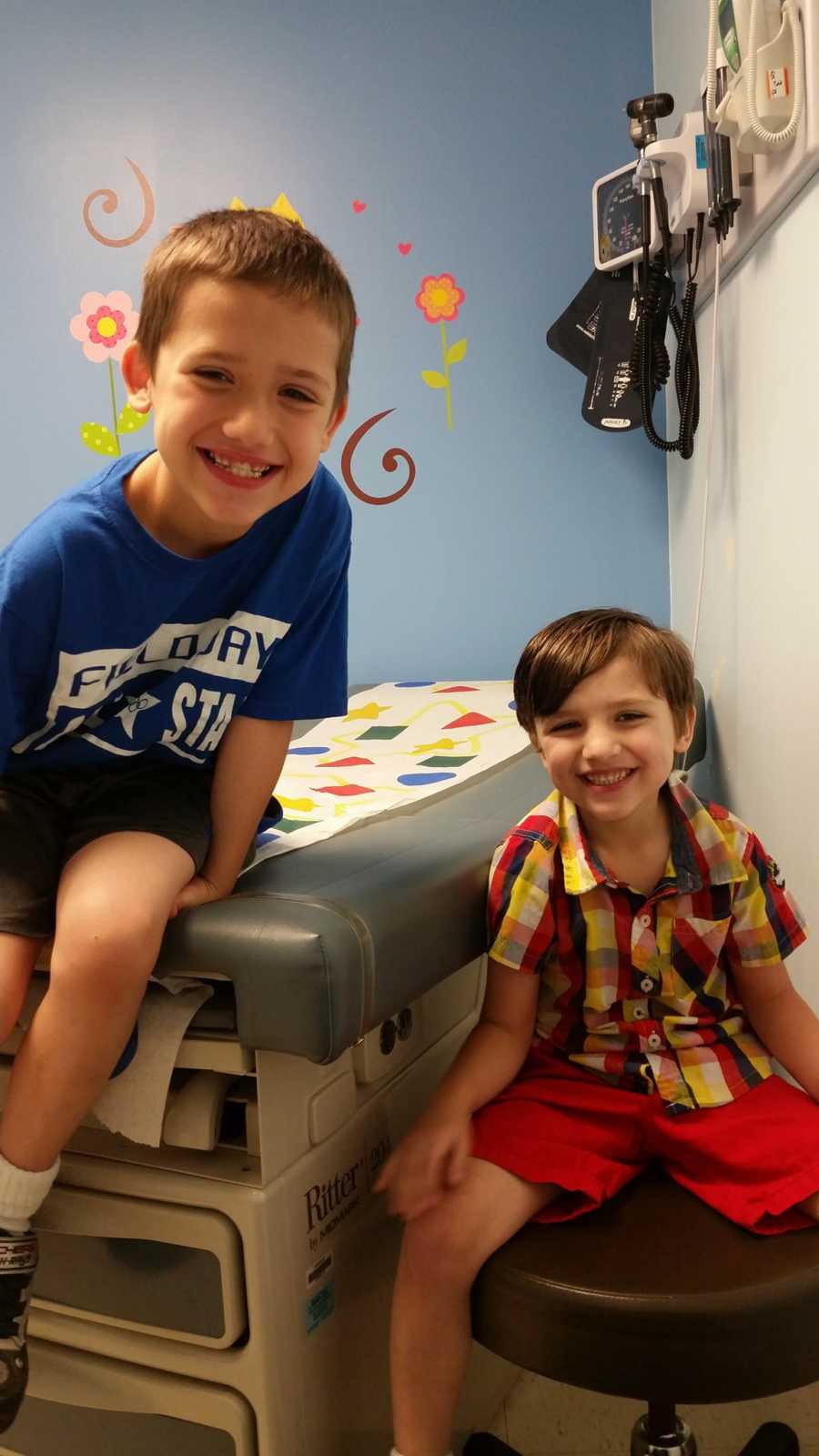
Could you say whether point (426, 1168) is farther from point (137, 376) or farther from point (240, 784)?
point (137, 376)

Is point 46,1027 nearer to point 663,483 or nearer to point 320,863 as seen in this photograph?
point 320,863

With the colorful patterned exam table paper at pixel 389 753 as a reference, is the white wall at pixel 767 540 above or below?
above

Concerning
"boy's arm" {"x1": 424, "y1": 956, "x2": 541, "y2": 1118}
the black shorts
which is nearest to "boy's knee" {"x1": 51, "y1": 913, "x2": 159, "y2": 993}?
the black shorts

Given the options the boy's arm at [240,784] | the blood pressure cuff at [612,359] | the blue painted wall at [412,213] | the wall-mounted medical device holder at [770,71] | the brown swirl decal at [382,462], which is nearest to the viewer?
the boy's arm at [240,784]

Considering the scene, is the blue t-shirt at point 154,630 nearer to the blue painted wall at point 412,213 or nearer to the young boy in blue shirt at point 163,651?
the young boy in blue shirt at point 163,651

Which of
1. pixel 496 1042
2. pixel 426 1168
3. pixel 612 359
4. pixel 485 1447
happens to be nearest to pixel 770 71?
pixel 612 359

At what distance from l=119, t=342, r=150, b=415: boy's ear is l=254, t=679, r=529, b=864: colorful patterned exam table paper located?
1.37 ft

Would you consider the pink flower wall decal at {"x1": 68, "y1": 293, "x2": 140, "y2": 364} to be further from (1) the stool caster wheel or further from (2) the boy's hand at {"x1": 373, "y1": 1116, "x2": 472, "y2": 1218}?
(1) the stool caster wheel

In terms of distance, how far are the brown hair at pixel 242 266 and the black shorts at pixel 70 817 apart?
0.39 meters

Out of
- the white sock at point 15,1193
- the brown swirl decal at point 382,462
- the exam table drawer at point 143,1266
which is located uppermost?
the brown swirl decal at point 382,462

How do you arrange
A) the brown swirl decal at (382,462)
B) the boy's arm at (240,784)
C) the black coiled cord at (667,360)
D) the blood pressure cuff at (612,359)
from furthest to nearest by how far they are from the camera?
the brown swirl decal at (382,462) → the blood pressure cuff at (612,359) → the black coiled cord at (667,360) → the boy's arm at (240,784)

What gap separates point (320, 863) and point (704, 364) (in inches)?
45.5

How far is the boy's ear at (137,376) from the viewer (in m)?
1.00

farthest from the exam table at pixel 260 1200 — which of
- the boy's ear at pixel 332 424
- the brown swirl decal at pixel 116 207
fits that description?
the brown swirl decal at pixel 116 207
